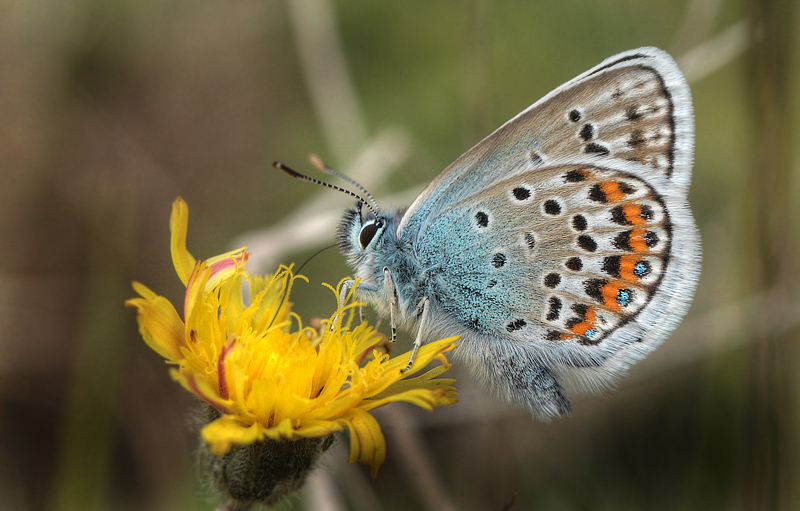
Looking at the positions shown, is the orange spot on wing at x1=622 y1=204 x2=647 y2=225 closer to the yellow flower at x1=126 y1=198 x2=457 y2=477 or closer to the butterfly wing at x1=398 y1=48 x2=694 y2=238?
the butterfly wing at x1=398 y1=48 x2=694 y2=238

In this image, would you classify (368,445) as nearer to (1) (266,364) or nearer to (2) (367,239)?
(1) (266,364)

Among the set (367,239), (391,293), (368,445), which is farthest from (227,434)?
(367,239)

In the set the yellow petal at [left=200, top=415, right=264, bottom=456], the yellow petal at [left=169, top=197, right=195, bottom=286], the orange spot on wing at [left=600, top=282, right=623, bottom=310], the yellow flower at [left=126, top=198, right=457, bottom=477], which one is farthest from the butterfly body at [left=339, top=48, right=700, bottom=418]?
the yellow petal at [left=200, top=415, right=264, bottom=456]

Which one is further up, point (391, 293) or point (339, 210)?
point (339, 210)

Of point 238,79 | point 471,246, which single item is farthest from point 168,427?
point 238,79

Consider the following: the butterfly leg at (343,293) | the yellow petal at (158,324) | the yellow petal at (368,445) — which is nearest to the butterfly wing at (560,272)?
the butterfly leg at (343,293)

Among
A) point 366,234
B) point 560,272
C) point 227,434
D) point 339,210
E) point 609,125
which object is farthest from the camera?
point 339,210

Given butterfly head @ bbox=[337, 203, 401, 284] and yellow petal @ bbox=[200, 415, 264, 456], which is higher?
butterfly head @ bbox=[337, 203, 401, 284]
